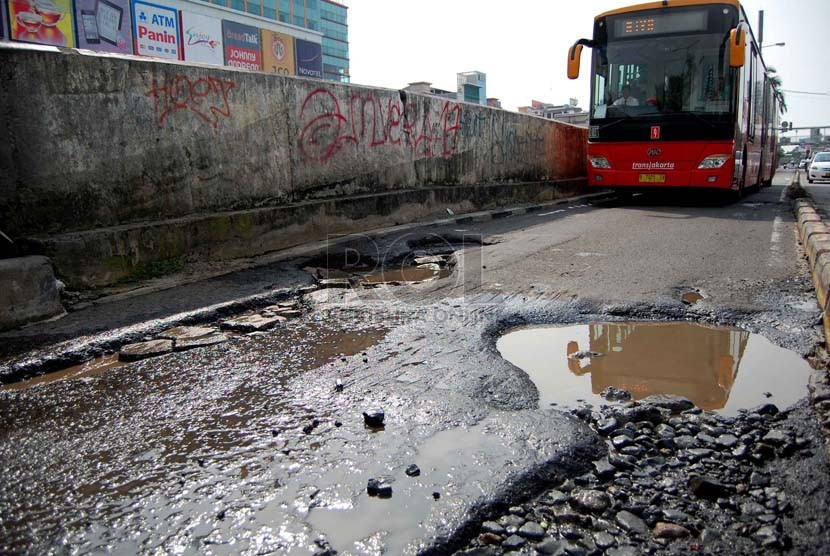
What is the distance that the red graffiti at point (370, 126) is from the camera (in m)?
7.48

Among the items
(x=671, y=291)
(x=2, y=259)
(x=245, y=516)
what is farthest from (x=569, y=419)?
(x=2, y=259)

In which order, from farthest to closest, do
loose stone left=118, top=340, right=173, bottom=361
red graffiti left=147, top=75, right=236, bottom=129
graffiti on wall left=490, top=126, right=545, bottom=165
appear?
graffiti on wall left=490, top=126, right=545, bottom=165 → red graffiti left=147, top=75, right=236, bottom=129 → loose stone left=118, top=340, right=173, bottom=361

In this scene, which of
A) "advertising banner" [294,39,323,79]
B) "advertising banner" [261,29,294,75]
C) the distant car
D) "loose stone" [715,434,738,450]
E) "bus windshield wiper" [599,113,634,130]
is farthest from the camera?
"advertising banner" [294,39,323,79]

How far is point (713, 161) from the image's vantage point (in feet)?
34.6

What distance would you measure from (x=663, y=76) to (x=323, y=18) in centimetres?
5997

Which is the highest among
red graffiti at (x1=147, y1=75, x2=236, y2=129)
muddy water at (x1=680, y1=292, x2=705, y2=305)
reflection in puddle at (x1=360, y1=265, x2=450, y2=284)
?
red graffiti at (x1=147, y1=75, x2=236, y2=129)

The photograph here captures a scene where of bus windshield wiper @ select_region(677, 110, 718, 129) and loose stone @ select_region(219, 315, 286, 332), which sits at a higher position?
bus windshield wiper @ select_region(677, 110, 718, 129)

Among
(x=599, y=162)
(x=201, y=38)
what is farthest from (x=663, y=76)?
(x=201, y=38)

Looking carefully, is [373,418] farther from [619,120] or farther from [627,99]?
[627,99]

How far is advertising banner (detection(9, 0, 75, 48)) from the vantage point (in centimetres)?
2398

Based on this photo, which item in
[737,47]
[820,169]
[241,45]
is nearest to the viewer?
[737,47]

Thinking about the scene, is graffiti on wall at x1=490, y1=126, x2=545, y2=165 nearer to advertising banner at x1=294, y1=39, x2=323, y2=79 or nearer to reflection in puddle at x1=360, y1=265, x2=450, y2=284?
reflection in puddle at x1=360, y1=265, x2=450, y2=284

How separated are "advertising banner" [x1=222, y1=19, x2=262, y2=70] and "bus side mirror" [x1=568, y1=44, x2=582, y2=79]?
28.3 metres

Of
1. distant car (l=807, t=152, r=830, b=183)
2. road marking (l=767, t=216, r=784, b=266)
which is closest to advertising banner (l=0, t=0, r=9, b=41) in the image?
road marking (l=767, t=216, r=784, b=266)
